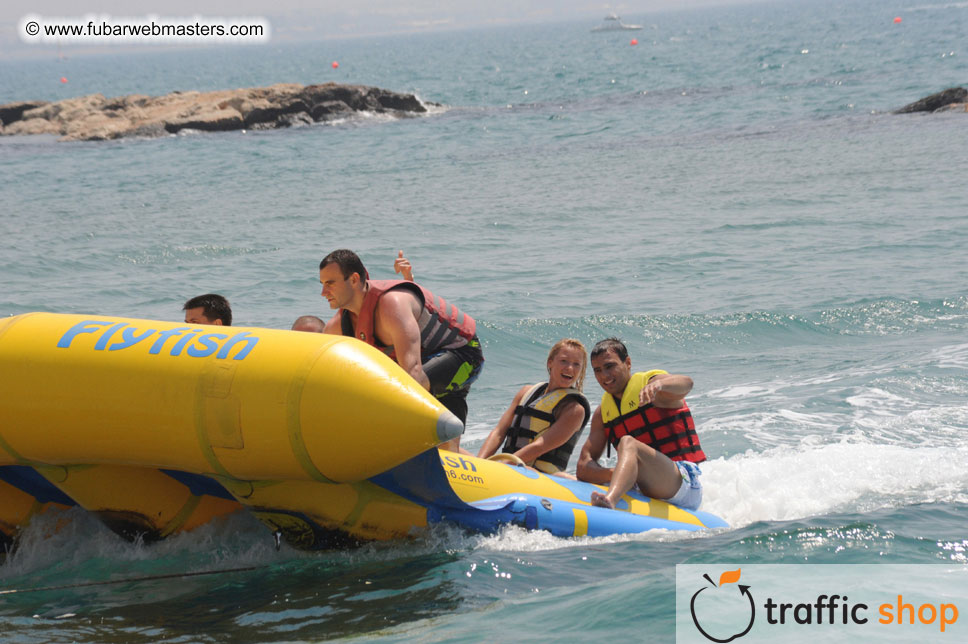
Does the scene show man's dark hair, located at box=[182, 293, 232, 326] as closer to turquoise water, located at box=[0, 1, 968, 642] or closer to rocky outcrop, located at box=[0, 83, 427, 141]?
turquoise water, located at box=[0, 1, 968, 642]

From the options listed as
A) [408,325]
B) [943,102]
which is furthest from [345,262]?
[943,102]

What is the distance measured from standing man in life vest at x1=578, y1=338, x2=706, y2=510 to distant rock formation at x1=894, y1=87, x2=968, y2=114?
1953 centimetres

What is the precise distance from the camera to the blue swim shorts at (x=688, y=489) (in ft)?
15.8

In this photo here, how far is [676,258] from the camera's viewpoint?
1152 centimetres

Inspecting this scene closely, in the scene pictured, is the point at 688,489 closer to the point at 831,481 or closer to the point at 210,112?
the point at 831,481

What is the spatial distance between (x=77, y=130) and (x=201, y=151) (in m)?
6.99

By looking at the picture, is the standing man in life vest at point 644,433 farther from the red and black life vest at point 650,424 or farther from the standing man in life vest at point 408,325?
the standing man in life vest at point 408,325

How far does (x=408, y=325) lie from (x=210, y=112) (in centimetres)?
2485

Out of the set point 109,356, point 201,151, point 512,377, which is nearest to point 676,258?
point 512,377

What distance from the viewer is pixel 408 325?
443 centimetres

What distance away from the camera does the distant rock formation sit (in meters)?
22.0

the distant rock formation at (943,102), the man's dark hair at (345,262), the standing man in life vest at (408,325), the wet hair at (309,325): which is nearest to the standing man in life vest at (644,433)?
the standing man in life vest at (408,325)

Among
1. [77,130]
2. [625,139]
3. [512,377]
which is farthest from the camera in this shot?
[77,130]

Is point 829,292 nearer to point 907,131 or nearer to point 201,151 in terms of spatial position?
point 907,131
